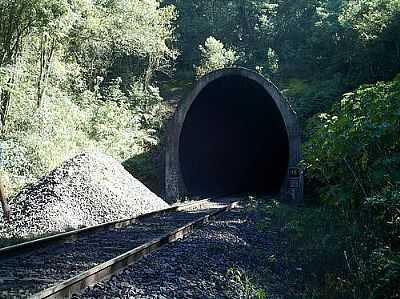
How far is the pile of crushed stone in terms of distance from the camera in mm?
9242

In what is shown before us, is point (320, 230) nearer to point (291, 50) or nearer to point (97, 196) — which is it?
point (97, 196)

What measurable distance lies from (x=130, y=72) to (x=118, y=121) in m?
6.52

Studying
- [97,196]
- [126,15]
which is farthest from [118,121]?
[97,196]

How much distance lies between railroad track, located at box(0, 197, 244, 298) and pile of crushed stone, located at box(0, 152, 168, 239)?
1145 millimetres

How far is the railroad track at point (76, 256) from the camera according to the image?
174 inches

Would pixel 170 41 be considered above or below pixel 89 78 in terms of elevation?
above

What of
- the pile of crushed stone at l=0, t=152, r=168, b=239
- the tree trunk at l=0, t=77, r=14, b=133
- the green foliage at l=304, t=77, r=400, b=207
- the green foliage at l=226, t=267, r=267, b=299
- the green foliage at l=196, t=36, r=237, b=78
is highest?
the green foliage at l=196, t=36, r=237, b=78

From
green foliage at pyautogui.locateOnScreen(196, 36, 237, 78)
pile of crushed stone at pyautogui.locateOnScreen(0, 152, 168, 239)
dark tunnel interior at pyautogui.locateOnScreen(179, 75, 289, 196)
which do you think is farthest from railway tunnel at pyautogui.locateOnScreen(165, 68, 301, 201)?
green foliage at pyautogui.locateOnScreen(196, 36, 237, 78)

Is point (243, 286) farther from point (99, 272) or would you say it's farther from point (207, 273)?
point (99, 272)

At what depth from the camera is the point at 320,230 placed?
8.14 metres

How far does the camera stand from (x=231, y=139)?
20.6 metres

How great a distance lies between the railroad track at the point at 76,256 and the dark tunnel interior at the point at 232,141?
7410 millimetres

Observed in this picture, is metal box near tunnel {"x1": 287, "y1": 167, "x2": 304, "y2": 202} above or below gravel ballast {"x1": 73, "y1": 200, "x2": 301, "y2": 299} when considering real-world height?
above

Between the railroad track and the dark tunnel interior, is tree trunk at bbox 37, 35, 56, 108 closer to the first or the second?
the dark tunnel interior
